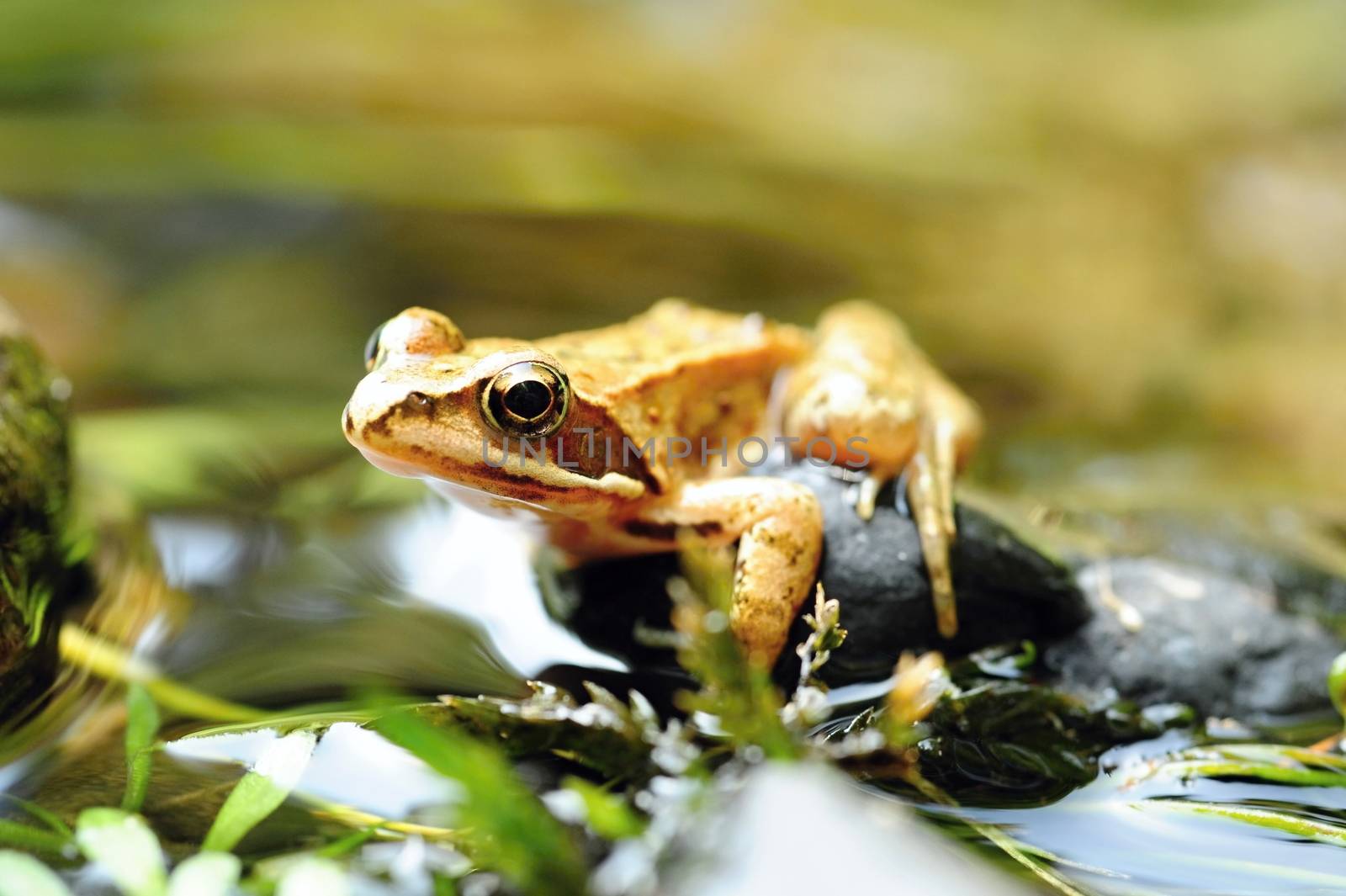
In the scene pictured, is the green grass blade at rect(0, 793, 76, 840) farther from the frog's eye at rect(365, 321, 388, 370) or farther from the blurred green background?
the blurred green background

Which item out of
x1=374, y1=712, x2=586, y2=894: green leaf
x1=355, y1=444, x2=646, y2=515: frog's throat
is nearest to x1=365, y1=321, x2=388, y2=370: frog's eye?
x1=355, y1=444, x2=646, y2=515: frog's throat

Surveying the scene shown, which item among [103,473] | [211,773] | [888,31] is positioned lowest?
[211,773]

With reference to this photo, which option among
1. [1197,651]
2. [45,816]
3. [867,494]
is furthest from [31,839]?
[1197,651]

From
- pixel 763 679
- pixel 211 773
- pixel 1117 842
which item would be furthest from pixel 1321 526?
pixel 211 773

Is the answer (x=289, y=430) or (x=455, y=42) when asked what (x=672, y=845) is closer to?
(x=289, y=430)

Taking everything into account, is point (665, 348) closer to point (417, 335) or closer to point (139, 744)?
point (417, 335)

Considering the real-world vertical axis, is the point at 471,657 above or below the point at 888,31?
below

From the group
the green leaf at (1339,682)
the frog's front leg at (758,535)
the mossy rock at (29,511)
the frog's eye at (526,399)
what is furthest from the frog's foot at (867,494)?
the mossy rock at (29,511)
